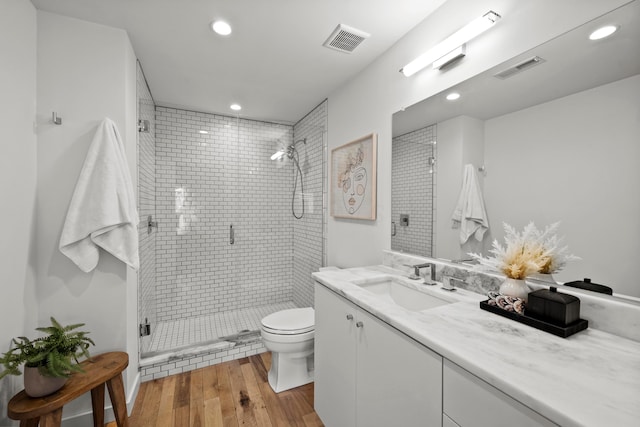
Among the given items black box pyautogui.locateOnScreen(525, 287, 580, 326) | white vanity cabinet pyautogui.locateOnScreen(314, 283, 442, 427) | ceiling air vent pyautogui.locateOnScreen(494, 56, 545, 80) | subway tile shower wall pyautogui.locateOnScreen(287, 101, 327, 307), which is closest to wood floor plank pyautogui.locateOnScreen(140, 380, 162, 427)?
white vanity cabinet pyautogui.locateOnScreen(314, 283, 442, 427)

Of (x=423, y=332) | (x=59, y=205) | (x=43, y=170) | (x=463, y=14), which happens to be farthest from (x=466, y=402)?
(x=43, y=170)

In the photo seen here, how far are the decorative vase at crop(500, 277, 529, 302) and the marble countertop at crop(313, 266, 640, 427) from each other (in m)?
0.12

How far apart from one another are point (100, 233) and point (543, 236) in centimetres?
231

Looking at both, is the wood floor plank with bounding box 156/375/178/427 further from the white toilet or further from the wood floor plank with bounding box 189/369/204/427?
the white toilet

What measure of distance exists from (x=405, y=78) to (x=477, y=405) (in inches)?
71.6

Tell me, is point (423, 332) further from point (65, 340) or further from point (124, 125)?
point (124, 125)

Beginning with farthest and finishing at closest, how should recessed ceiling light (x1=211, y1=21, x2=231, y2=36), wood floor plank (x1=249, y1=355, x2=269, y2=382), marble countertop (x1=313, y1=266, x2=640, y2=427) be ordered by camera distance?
wood floor plank (x1=249, y1=355, x2=269, y2=382) → recessed ceiling light (x1=211, y1=21, x2=231, y2=36) → marble countertop (x1=313, y1=266, x2=640, y2=427)

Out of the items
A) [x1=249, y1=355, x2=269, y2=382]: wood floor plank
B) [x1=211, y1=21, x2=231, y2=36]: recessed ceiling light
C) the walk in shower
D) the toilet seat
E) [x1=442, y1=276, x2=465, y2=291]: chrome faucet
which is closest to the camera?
[x1=442, y1=276, x2=465, y2=291]: chrome faucet

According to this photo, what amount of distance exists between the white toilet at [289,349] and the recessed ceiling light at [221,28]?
2.11 m

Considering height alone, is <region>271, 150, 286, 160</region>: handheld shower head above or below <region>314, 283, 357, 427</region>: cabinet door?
above

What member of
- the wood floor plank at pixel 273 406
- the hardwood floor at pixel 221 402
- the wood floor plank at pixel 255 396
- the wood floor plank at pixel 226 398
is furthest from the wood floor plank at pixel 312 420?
the wood floor plank at pixel 226 398

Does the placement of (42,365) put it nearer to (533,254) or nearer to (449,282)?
(449,282)

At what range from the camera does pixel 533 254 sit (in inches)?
43.7

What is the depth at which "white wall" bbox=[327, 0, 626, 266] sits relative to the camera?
3.76 ft
